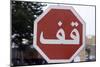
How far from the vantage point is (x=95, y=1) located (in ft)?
5.51

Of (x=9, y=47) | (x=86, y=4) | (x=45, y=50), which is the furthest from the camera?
(x=86, y=4)

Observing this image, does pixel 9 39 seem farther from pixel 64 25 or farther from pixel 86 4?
pixel 86 4

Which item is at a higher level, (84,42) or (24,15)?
(24,15)

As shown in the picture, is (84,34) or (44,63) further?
(84,34)

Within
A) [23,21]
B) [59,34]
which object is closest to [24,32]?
[23,21]

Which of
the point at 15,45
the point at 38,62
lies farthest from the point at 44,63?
the point at 15,45

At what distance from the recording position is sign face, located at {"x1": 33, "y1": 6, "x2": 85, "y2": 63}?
155 cm

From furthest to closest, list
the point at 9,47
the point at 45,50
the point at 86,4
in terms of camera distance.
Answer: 1. the point at 86,4
2. the point at 45,50
3. the point at 9,47

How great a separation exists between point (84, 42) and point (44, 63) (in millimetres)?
352

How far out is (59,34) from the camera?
62.4 inches

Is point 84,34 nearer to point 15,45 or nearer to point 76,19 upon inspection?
point 76,19

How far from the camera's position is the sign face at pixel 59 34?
1546 mm

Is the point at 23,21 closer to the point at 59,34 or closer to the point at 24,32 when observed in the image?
the point at 24,32
